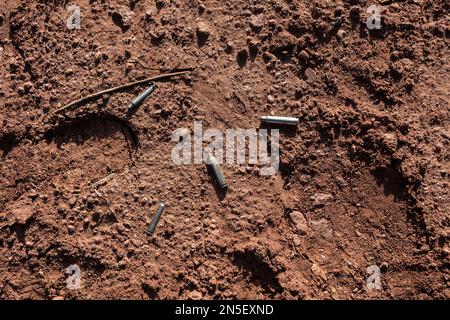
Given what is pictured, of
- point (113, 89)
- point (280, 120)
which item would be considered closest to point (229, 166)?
point (280, 120)

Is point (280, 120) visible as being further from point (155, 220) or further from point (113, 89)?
point (113, 89)

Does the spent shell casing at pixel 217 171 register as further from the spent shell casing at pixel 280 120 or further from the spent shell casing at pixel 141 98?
the spent shell casing at pixel 141 98

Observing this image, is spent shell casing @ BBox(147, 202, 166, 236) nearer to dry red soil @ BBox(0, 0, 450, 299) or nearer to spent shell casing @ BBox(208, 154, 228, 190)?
→ dry red soil @ BBox(0, 0, 450, 299)

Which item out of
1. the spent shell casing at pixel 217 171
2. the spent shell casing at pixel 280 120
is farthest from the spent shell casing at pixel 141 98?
the spent shell casing at pixel 280 120

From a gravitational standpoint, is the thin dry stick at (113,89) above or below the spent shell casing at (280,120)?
above

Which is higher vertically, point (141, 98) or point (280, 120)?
point (141, 98)

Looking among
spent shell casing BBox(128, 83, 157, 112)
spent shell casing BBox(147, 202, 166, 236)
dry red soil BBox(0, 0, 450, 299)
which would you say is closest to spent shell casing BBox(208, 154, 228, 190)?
dry red soil BBox(0, 0, 450, 299)

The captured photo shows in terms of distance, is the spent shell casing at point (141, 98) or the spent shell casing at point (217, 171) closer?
the spent shell casing at point (217, 171)
